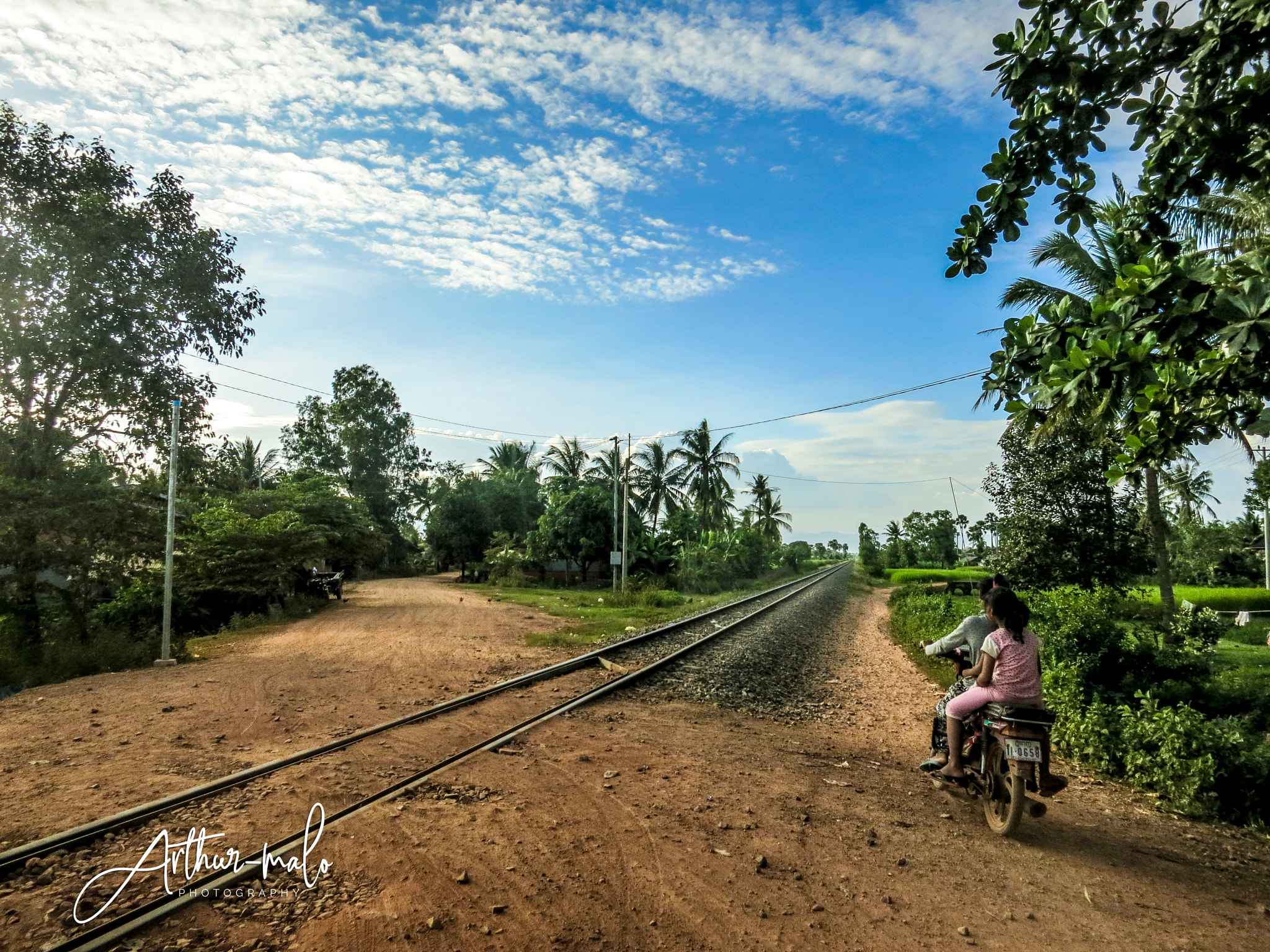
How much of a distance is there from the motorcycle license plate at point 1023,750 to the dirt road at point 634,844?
588 millimetres

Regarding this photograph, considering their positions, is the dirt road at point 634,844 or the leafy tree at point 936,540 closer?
the dirt road at point 634,844

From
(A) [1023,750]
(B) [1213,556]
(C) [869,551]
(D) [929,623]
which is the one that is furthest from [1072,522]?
Answer: (C) [869,551]

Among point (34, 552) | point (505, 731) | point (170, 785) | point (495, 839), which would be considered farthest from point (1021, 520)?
point (34, 552)

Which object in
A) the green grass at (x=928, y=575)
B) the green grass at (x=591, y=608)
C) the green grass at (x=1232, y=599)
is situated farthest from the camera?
the green grass at (x=928, y=575)

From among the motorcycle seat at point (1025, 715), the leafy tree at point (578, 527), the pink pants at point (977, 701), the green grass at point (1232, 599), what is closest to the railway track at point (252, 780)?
the pink pants at point (977, 701)

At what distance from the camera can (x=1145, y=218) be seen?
4332mm

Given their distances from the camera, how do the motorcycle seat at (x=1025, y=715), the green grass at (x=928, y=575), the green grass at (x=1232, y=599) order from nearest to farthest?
the motorcycle seat at (x=1025, y=715) → the green grass at (x=1232, y=599) → the green grass at (x=928, y=575)

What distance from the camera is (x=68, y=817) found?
170 inches

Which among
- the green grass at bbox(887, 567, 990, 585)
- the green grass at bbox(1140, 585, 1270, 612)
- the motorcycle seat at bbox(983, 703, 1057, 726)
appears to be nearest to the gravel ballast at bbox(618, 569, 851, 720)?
the motorcycle seat at bbox(983, 703, 1057, 726)

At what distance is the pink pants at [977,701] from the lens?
14.8 feet

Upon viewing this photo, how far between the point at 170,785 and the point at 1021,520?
54.5 ft

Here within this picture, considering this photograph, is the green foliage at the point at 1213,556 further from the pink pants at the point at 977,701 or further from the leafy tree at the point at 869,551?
the pink pants at the point at 977,701

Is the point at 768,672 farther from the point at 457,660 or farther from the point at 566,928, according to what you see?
the point at 566,928

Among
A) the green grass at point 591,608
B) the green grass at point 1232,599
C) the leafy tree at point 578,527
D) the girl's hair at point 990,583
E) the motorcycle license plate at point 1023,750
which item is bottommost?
the green grass at point 1232,599
